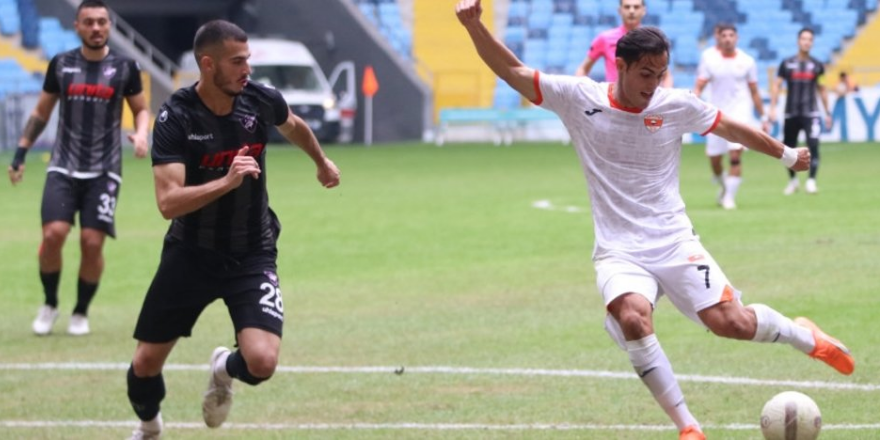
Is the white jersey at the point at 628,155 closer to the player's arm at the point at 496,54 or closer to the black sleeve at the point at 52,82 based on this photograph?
the player's arm at the point at 496,54

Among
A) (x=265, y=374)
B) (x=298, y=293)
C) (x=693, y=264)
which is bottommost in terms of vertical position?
(x=298, y=293)

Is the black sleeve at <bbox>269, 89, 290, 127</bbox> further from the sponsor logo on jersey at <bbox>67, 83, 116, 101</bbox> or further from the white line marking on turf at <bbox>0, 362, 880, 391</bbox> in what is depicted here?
the sponsor logo on jersey at <bbox>67, 83, 116, 101</bbox>

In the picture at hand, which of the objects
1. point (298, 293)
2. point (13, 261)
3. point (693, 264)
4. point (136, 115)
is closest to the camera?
point (693, 264)

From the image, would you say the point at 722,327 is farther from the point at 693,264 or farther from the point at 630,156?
the point at 630,156

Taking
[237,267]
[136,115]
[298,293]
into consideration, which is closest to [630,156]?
[237,267]

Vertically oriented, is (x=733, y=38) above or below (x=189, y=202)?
below

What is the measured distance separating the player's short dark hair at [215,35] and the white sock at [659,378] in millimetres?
2331

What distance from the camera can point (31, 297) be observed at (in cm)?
1419

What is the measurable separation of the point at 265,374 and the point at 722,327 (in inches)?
86.8

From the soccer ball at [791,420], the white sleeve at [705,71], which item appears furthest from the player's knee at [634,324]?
the white sleeve at [705,71]

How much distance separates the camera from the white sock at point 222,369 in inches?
311

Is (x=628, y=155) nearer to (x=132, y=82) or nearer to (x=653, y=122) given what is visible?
(x=653, y=122)

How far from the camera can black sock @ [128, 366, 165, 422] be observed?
7.79 m

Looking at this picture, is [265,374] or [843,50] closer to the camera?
[265,374]
